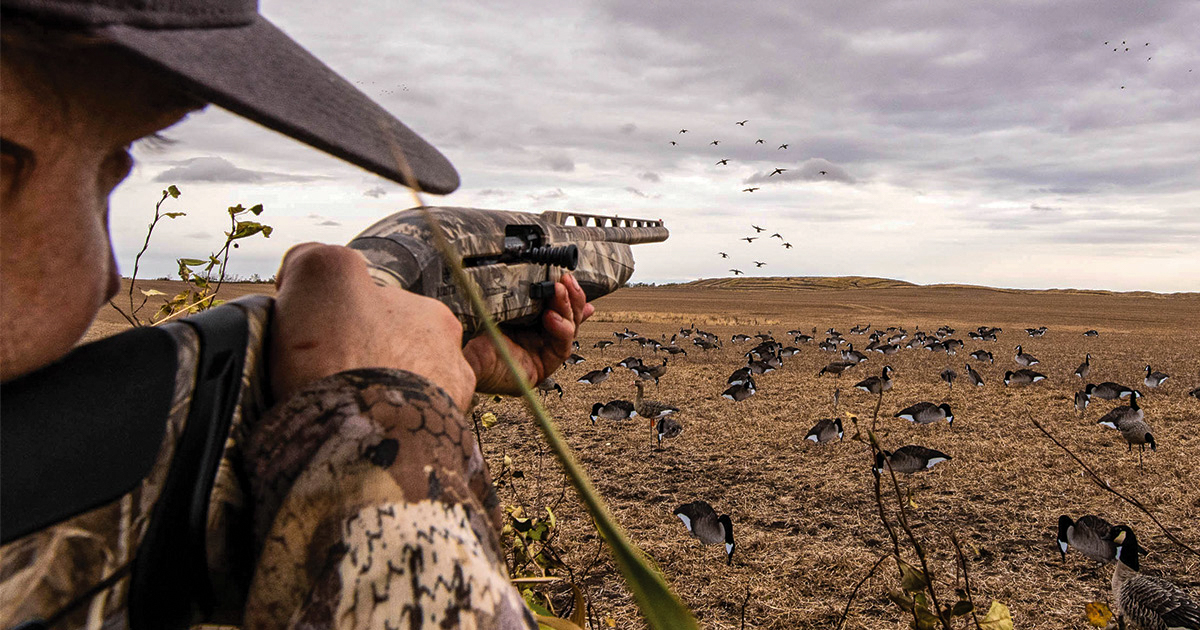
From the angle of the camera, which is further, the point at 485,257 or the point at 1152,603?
the point at 1152,603

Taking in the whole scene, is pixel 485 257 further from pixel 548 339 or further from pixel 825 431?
pixel 825 431

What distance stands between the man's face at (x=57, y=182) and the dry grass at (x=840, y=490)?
3603 millimetres

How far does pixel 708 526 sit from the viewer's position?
20.7 ft

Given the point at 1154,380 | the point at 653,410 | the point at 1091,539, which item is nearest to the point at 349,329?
the point at 1091,539

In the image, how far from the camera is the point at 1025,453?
941 cm

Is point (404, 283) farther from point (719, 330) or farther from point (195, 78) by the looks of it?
→ point (719, 330)

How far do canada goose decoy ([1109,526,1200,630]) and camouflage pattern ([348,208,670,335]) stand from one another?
4206 mm

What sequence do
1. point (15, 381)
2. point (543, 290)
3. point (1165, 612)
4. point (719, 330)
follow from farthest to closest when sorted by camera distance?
point (719, 330), point (1165, 612), point (543, 290), point (15, 381)

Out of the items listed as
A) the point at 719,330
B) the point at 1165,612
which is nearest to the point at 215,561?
the point at 1165,612

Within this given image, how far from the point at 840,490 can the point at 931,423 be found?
13.2 ft

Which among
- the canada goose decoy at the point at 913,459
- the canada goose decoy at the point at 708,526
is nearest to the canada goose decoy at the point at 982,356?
the canada goose decoy at the point at 913,459

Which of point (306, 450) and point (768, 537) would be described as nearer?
point (306, 450)

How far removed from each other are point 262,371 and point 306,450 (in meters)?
0.24

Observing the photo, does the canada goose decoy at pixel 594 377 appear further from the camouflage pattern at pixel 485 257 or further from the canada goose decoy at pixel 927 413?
the camouflage pattern at pixel 485 257
